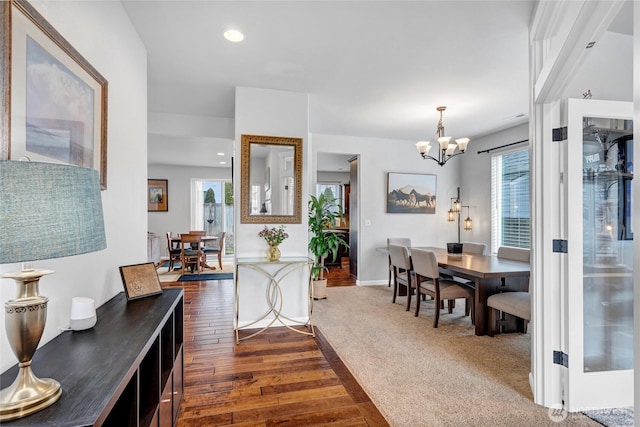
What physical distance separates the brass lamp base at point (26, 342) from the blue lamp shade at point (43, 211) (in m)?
0.21

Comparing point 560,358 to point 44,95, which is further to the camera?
point 560,358

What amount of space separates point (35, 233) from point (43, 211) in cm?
5

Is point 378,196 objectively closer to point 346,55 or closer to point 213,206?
point 346,55

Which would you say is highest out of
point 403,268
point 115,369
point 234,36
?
point 234,36

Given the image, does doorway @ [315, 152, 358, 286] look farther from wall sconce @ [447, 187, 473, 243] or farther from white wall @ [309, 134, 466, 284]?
wall sconce @ [447, 187, 473, 243]

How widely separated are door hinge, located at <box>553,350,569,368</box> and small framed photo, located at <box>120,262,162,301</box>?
2.52m

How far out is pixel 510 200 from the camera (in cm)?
509

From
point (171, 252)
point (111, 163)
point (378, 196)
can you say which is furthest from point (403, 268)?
point (171, 252)

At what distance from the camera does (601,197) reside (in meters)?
2.01

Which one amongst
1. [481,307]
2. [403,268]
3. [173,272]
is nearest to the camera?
[481,307]

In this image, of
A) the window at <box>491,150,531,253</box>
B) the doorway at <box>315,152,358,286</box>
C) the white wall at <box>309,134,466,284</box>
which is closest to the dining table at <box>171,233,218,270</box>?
the doorway at <box>315,152,358,286</box>

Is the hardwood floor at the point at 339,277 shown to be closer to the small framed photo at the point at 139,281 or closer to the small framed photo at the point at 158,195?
the small framed photo at the point at 139,281

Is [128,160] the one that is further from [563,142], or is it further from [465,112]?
[465,112]

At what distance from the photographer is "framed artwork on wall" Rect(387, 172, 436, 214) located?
5766 millimetres
